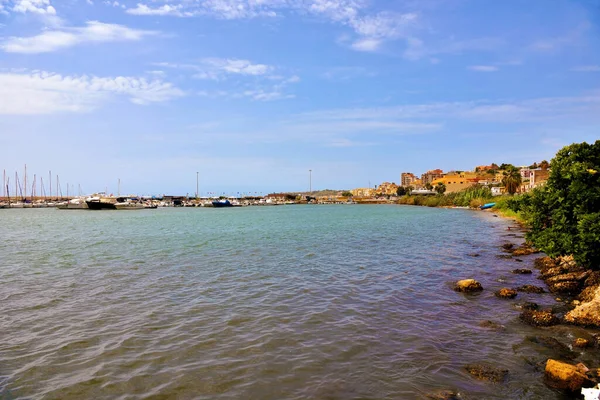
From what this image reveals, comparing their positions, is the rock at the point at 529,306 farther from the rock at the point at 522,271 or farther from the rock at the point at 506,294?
the rock at the point at 522,271

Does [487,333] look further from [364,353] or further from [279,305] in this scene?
[279,305]

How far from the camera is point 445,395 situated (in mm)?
9102

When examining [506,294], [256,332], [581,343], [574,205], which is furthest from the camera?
[574,205]

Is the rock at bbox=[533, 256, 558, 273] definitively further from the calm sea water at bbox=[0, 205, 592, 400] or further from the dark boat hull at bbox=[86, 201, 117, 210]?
the dark boat hull at bbox=[86, 201, 117, 210]

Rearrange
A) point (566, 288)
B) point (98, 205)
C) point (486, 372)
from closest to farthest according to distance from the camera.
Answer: point (486, 372) < point (566, 288) < point (98, 205)

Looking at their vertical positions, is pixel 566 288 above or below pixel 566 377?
below

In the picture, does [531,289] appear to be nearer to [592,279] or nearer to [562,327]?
[592,279]

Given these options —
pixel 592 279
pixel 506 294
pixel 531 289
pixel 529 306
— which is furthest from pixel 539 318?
pixel 592 279

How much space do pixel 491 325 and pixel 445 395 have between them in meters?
6.07

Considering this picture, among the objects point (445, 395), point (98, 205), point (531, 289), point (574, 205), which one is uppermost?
point (98, 205)

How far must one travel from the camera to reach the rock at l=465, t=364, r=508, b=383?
9992mm

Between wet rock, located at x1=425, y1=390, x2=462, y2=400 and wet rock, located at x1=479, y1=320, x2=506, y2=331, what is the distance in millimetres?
5451

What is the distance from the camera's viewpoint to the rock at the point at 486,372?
9.99 meters

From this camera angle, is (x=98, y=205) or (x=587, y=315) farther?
(x=98, y=205)
